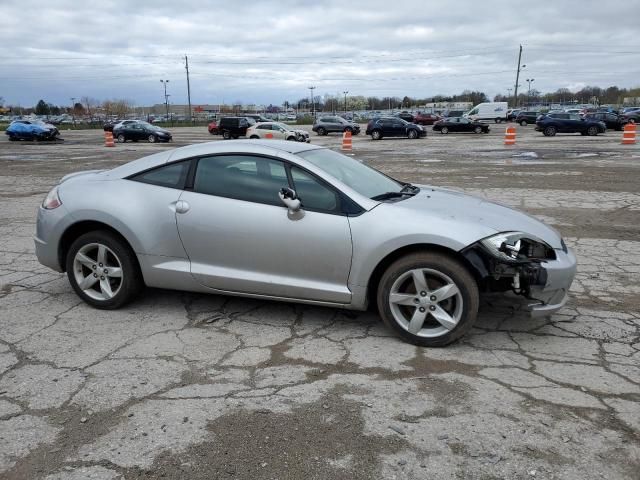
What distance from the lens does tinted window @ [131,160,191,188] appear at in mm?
4520

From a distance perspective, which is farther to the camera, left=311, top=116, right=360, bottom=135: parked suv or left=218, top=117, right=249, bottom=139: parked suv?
left=311, top=116, right=360, bottom=135: parked suv

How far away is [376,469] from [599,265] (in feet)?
14.6

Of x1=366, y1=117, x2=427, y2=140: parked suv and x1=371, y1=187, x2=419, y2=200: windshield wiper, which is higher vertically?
x1=371, y1=187, x2=419, y2=200: windshield wiper

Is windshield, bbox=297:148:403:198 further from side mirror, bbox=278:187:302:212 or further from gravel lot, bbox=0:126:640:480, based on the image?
gravel lot, bbox=0:126:640:480

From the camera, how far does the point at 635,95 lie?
4729 inches

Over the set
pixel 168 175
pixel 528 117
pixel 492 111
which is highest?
pixel 168 175

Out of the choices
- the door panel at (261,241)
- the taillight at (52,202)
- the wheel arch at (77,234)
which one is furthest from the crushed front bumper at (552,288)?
the taillight at (52,202)

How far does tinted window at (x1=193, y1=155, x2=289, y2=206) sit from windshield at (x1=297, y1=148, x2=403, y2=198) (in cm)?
30

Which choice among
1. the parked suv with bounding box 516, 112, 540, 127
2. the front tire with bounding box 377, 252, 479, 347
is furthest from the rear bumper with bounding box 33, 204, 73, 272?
the parked suv with bounding box 516, 112, 540, 127

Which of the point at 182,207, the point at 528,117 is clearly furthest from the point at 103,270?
the point at 528,117

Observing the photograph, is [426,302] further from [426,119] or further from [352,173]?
[426,119]

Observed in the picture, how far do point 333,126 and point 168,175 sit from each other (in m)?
40.0

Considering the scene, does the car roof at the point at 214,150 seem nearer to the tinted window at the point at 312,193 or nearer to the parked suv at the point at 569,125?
the tinted window at the point at 312,193

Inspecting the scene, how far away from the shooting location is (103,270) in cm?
464
